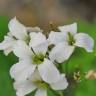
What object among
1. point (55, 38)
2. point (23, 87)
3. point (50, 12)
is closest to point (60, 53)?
point (55, 38)

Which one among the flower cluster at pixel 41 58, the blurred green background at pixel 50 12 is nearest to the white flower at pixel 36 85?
the flower cluster at pixel 41 58

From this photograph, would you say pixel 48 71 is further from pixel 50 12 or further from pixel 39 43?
pixel 50 12

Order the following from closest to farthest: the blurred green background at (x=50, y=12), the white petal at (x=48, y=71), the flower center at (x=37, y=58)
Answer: the white petal at (x=48, y=71) → the flower center at (x=37, y=58) → the blurred green background at (x=50, y=12)

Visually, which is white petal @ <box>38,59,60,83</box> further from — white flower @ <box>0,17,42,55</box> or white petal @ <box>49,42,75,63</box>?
white flower @ <box>0,17,42,55</box>

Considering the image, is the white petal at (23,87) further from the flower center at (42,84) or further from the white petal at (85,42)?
the white petal at (85,42)

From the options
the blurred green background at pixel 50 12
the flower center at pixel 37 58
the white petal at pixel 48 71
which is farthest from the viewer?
the blurred green background at pixel 50 12

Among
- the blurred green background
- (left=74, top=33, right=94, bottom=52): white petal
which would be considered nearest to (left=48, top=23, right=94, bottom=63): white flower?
(left=74, top=33, right=94, bottom=52): white petal

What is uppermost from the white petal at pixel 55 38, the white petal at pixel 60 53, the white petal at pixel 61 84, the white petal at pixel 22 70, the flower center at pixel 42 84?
the white petal at pixel 55 38

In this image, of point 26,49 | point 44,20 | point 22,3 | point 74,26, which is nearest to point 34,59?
point 26,49
